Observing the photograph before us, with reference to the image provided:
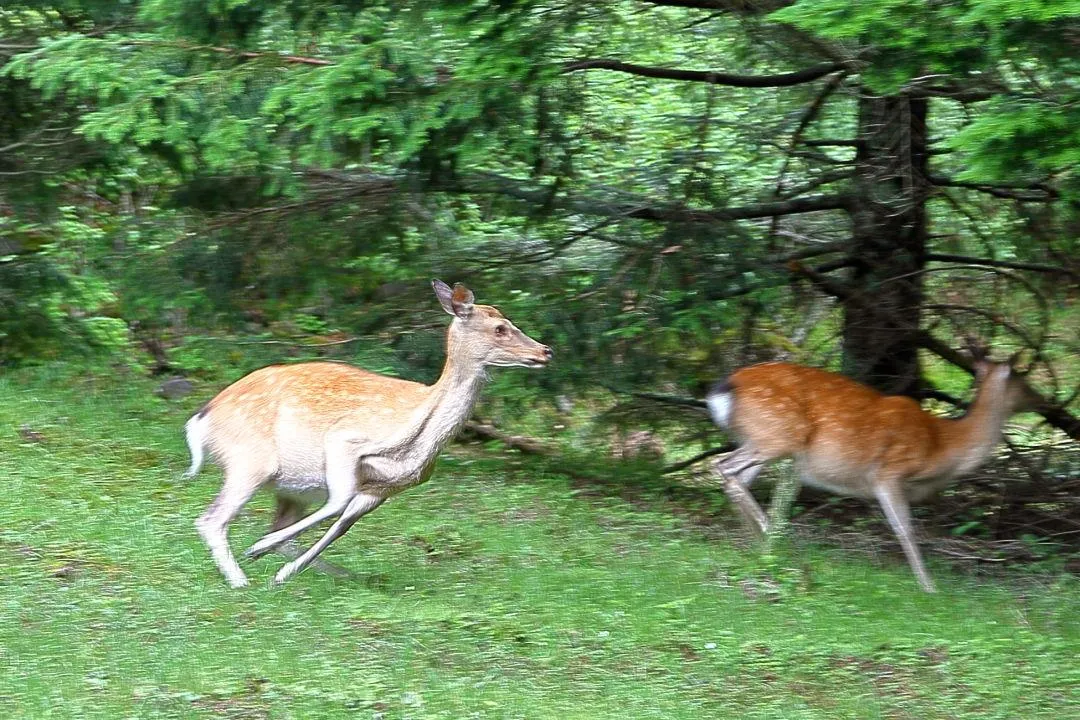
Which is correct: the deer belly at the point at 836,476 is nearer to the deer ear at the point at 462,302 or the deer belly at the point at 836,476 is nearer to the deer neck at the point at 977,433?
the deer neck at the point at 977,433

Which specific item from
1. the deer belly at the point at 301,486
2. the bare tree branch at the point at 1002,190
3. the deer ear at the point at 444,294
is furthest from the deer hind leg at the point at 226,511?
the bare tree branch at the point at 1002,190

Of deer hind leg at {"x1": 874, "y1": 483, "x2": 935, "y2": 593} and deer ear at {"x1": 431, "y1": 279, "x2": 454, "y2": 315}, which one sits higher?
deer ear at {"x1": 431, "y1": 279, "x2": 454, "y2": 315}

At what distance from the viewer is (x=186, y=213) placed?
1112cm

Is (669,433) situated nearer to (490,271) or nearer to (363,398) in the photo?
(490,271)

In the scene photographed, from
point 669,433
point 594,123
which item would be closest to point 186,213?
point 594,123

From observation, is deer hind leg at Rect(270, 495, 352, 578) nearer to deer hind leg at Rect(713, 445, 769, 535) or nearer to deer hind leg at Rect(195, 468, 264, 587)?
deer hind leg at Rect(195, 468, 264, 587)

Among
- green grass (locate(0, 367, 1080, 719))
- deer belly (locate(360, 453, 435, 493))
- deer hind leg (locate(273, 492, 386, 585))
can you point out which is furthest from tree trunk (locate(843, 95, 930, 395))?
deer hind leg (locate(273, 492, 386, 585))

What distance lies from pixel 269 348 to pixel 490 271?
1.68 m

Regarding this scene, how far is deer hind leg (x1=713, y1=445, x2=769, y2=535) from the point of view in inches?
347

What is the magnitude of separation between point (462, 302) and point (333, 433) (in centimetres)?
99

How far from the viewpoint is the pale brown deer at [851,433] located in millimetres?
8586

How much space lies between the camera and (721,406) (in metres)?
8.90

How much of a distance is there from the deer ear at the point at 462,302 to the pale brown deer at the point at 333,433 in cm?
1

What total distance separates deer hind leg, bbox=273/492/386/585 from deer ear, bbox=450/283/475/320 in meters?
1.07
